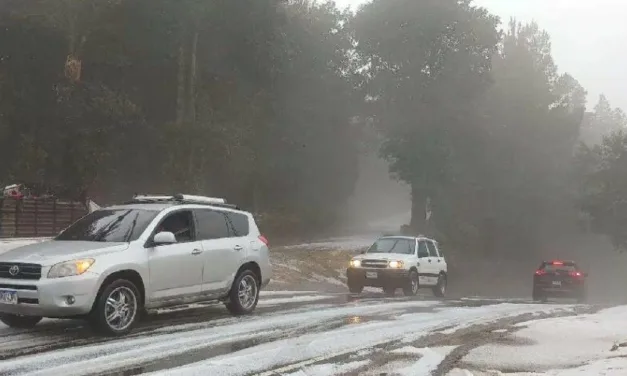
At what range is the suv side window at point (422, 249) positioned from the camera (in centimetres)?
2040

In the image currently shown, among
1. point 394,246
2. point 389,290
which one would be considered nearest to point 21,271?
point 389,290

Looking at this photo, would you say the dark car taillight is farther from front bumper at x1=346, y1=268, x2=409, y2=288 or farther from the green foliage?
the green foliage

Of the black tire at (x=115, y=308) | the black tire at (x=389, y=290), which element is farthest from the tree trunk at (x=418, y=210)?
the black tire at (x=115, y=308)

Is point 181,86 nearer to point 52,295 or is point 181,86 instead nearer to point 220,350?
point 52,295

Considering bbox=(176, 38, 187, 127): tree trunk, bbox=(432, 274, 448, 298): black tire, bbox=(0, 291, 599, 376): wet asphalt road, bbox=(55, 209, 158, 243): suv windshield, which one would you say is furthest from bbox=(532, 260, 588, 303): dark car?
bbox=(55, 209, 158, 243): suv windshield

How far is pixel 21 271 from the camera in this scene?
28.2ft

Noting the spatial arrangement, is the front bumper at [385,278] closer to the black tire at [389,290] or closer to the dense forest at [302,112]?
the black tire at [389,290]

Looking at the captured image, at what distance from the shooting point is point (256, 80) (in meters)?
36.5

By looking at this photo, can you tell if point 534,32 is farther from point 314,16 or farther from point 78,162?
point 78,162

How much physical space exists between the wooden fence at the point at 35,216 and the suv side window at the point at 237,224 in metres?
16.7

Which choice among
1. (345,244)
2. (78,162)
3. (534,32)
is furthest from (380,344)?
(534,32)

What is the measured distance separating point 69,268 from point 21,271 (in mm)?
613

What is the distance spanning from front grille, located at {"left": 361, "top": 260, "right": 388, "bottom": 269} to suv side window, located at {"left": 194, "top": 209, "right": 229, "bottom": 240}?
858 cm

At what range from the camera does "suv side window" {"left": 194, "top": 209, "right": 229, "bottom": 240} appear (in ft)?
35.4
